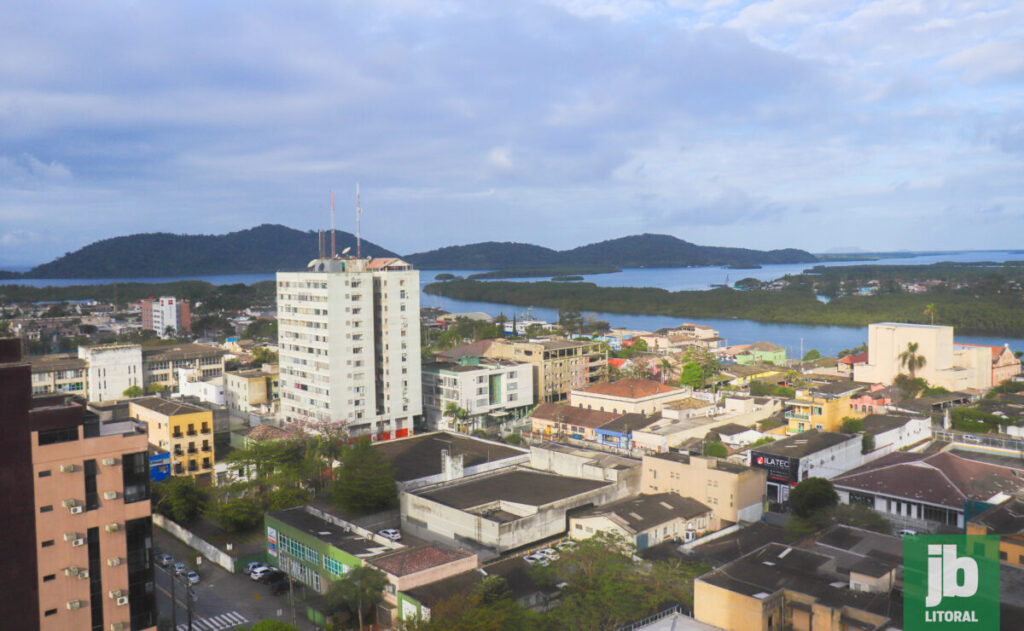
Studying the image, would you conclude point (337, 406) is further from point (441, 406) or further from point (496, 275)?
point (496, 275)

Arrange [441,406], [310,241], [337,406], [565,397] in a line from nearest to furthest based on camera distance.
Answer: [337,406] < [441,406] < [565,397] < [310,241]

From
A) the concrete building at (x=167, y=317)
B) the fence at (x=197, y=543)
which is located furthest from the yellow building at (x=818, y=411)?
the concrete building at (x=167, y=317)

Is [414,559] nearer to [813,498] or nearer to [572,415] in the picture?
[813,498]

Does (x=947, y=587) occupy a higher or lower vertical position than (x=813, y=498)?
higher

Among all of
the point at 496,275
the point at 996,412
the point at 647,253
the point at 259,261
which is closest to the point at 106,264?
the point at 259,261

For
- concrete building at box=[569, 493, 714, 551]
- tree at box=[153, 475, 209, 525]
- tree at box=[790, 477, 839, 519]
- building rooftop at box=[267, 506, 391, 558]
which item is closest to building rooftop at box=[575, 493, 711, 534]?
concrete building at box=[569, 493, 714, 551]

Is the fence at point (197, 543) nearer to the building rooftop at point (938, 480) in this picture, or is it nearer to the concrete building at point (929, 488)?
the concrete building at point (929, 488)

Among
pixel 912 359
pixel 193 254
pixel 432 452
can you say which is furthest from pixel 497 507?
pixel 193 254
